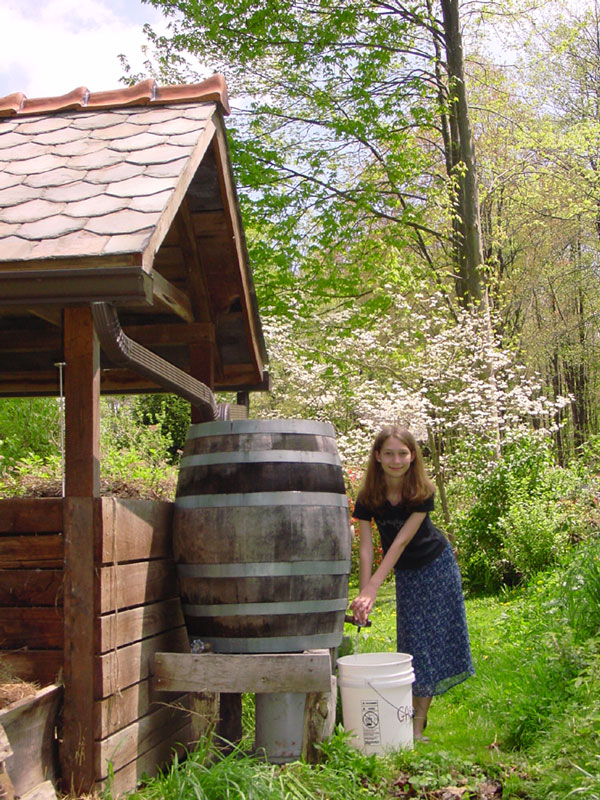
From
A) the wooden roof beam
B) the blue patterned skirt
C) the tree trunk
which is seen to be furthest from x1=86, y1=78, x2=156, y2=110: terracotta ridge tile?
the tree trunk

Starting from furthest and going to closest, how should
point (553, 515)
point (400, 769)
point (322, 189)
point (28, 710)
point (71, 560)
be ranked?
1. point (322, 189)
2. point (553, 515)
3. point (400, 769)
4. point (71, 560)
5. point (28, 710)

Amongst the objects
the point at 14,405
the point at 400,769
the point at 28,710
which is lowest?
the point at 400,769

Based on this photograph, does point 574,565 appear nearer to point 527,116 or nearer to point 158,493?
point 158,493

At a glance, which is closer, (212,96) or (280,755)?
(280,755)

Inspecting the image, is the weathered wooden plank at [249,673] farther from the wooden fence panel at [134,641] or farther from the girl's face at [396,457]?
the girl's face at [396,457]

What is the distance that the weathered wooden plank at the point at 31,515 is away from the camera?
3059 millimetres

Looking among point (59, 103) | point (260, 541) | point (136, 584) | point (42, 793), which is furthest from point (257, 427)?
point (59, 103)

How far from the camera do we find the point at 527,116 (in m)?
18.1

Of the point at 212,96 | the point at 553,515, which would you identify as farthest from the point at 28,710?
the point at 553,515

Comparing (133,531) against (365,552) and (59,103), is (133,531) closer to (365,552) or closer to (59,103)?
(365,552)

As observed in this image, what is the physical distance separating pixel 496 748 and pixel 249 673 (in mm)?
1239

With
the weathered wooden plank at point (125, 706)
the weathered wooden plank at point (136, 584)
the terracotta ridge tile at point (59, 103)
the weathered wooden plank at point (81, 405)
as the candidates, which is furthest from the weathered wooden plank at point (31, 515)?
the terracotta ridge tile at point (59, 103)

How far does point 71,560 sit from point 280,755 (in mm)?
1263

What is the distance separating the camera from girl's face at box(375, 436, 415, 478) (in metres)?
4.21
